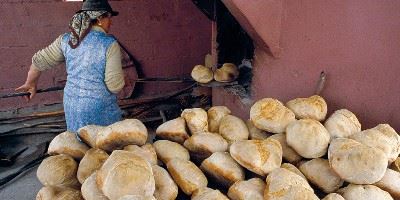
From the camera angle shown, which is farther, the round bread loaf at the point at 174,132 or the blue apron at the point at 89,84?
the blue apron at the point at 89,84

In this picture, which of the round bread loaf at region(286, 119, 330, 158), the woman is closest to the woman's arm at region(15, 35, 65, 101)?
the woman

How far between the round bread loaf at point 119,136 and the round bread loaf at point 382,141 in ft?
2.80

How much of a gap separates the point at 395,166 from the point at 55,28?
467cm

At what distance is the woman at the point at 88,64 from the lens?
2.96 metres

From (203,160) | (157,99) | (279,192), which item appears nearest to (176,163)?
(203,160)

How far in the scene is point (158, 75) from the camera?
5.74 meters

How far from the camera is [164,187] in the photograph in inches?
51.9

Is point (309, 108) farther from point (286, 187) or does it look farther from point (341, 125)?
point (286, 187)

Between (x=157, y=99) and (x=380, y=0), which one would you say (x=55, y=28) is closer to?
(x=157, y=99)

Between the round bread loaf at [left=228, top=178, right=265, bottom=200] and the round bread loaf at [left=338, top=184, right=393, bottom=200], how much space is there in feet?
0.96

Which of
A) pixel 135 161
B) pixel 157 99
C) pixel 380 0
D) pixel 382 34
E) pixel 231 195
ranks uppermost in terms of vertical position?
pixel 380 0

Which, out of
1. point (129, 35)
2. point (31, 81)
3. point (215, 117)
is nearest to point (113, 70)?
point (31, 81)

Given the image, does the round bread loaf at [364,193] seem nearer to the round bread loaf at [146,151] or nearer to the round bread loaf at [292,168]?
the round bread loaf at [292,168]

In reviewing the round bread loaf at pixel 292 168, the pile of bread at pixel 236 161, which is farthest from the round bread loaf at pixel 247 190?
the round bread loaf at pixel 292 168
